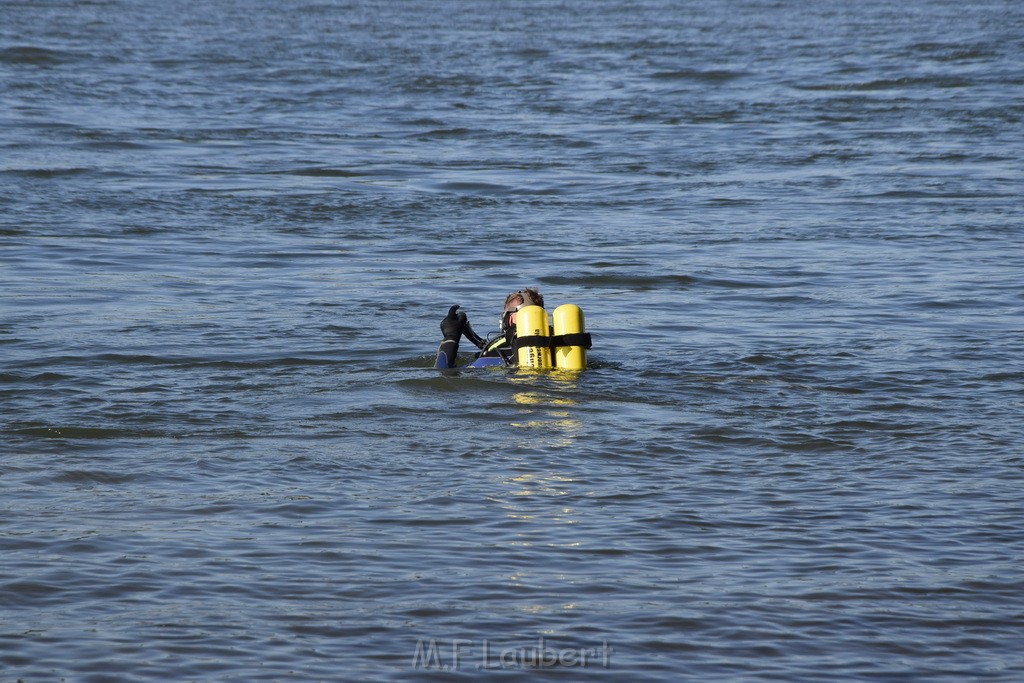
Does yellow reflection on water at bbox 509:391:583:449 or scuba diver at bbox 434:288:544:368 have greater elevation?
scuba diver at bbox 434:288:544:368

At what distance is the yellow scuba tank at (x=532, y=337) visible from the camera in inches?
380

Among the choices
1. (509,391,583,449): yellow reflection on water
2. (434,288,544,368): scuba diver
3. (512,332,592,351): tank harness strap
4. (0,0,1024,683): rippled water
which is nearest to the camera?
(0,0,1024,683): rippled water

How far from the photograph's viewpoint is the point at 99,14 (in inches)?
1490

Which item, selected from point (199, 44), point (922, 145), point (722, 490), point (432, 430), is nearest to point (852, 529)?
point (722, 490)

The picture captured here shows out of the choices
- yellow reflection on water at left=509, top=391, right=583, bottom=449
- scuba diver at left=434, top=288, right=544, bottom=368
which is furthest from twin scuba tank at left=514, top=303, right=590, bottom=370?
yellow reflection on water at left=509, top=391, right=583, bottom=449

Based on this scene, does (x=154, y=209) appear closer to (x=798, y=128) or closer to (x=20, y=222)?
(x=20, y=222)

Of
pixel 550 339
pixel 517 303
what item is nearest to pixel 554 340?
pixel 550 339

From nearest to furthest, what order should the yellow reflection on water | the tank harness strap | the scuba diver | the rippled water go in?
1. the rippled water
2. the yellow reflection on water
3. the tank harness strap
4. the scuba diver

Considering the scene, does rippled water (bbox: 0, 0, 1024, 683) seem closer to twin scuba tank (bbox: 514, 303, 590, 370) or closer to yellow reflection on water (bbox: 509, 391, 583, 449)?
yellow reflection on water (bbox: 509, 391, 583, 449)

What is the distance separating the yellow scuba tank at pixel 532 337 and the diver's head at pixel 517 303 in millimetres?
152

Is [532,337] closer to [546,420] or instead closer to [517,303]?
[517,303]

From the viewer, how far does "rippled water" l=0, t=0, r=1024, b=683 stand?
575 cm

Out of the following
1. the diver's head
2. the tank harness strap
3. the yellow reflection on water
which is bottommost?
the yellow reflection on water

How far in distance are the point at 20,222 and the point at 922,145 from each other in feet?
41.2
